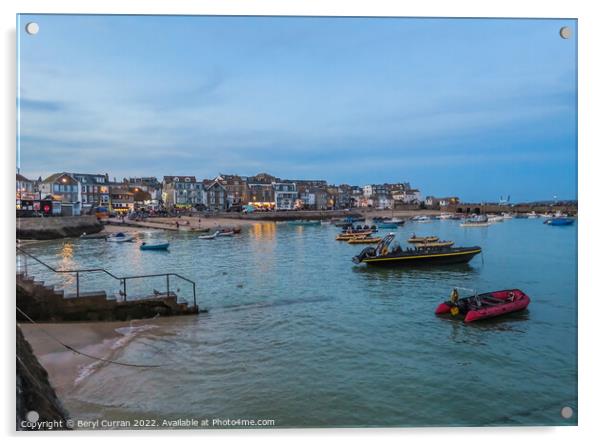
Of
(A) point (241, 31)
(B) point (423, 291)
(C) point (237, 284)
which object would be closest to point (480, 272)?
(B) point (423, 291)

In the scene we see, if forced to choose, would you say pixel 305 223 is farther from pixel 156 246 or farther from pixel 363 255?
pixel 363 255

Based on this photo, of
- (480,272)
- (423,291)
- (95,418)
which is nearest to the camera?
(95,418)

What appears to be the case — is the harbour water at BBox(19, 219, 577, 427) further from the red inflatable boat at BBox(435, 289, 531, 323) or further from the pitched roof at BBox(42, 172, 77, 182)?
the pitched roof at BBox(42, 172, 77, 182)

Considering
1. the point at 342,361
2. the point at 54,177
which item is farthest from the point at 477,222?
the point at 54,177

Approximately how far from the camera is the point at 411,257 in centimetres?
1606

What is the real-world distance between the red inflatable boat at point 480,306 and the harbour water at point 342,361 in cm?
22

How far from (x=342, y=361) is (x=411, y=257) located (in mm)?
10505

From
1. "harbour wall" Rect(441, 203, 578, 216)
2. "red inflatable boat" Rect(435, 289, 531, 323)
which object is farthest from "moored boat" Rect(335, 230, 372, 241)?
"red inflatable boat" Rect(435, 289, 531, 323)

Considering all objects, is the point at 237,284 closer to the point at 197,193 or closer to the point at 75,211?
the point at 75,211

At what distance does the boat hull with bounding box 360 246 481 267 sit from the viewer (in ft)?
52.6

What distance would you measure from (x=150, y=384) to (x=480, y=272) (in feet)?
43.7

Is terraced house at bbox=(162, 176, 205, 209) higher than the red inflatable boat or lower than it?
higher

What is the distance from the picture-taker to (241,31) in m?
5.53
